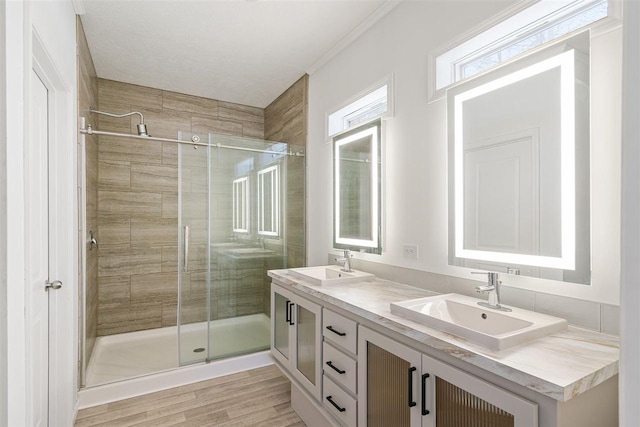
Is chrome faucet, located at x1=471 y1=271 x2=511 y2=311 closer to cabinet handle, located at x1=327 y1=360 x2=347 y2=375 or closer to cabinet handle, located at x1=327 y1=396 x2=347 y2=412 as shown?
cabinet handle, located at x1=327 y1=360 x2=347 y2=375

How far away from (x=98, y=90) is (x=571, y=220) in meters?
3.93

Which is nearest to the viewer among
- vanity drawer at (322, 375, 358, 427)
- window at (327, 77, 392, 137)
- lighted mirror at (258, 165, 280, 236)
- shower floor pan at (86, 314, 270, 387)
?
vanity drawer at (322, 375, 358, 427)

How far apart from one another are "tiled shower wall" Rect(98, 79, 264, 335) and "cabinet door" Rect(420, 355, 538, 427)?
10.3 feet

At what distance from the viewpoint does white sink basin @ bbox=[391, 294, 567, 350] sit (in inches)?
43.2

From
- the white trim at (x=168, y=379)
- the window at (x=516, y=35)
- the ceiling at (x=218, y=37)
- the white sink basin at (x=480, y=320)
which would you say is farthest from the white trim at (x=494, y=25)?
the white trim at (x=168, y=379)

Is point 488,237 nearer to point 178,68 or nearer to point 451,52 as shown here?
point 451,52

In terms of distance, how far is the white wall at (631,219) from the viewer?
24 centimetres

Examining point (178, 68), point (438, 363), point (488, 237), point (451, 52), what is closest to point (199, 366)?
point (438, 363)

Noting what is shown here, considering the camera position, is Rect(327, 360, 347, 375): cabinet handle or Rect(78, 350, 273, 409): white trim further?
Rect(78, 350, 273, 409): white trim

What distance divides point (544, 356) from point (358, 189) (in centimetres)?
163

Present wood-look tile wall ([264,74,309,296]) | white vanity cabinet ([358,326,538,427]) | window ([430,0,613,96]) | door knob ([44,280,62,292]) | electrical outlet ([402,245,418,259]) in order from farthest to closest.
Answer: wood-look tile wall ([264,74,309,296]), electrical outlet ([402,245,418,259]), door knob ([44,280,62,292]), window ([430,0,613,96]), white vanity cabinet ([358,326,538,427])

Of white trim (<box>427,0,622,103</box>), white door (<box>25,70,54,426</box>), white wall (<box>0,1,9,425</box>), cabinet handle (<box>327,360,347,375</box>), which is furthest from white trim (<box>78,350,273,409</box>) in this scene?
white trim (<box>427,0,622,103</box>)

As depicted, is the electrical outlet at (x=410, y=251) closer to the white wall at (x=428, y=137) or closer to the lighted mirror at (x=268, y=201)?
the white wall at (x=428, y=137)

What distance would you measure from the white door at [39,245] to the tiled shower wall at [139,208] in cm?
155
